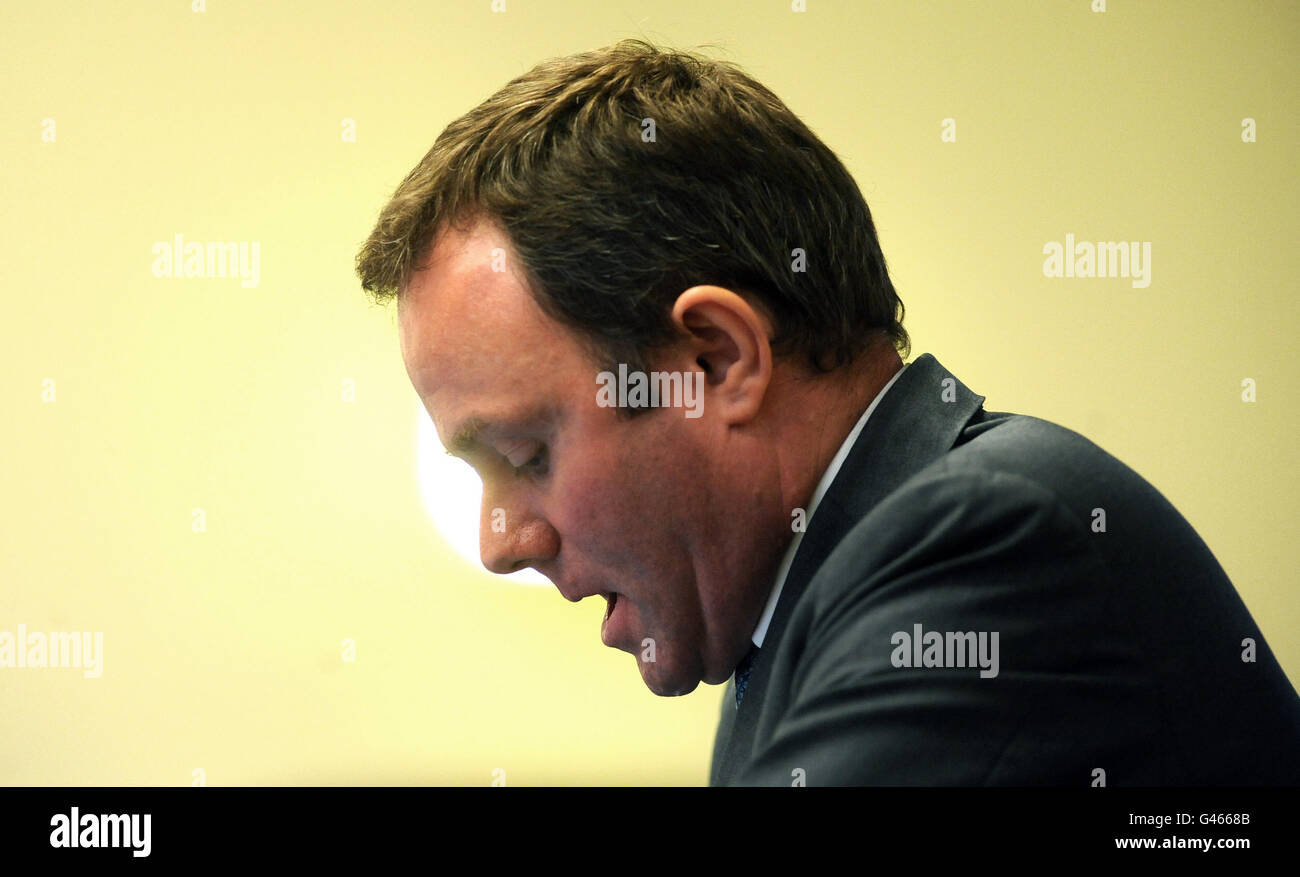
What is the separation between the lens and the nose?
1.07 meters

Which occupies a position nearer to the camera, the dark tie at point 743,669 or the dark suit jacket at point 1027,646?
the dark suit jacket at point 1027,646

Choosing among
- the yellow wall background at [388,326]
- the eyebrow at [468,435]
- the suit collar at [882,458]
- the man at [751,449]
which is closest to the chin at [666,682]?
the man at [751,449]

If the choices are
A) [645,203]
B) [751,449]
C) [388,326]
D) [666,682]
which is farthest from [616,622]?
[388,326]

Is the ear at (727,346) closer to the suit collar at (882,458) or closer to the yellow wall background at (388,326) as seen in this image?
the suit collar at (882,458)

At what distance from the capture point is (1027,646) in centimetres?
79

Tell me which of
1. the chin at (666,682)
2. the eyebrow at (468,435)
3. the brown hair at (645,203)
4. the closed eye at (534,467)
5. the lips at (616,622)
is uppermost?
the brown hair at (645,203)

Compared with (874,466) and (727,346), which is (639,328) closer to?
(727,346)

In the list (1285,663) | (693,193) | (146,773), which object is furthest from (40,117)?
(1285,663)

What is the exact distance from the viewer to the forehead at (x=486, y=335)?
101cm

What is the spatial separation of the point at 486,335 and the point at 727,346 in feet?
0.66

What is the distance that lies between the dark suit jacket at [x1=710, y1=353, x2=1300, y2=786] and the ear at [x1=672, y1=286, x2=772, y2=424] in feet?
0.60

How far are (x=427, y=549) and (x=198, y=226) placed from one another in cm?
92

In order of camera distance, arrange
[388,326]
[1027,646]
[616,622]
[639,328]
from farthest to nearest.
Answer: [388,326]
[616,622]
[639,328]
[1027,646]

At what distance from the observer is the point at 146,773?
2711 mm
